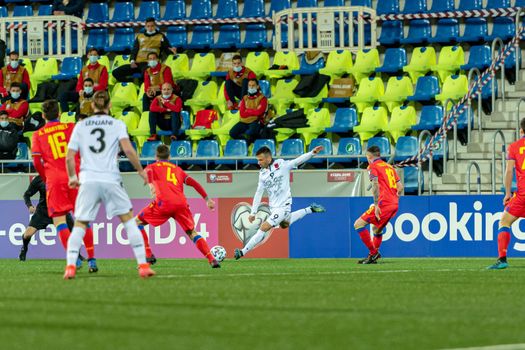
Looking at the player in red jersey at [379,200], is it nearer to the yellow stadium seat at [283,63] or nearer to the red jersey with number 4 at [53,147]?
the red jersey with number 4 at [53,147]

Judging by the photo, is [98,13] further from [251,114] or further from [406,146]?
[406,146]

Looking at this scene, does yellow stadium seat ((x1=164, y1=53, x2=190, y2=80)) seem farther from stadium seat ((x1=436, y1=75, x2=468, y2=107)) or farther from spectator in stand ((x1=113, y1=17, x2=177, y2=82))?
stadium seat ((x1=436, y1=75, x2=468, y2=107))

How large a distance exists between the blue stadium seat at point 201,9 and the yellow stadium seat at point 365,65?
15.8 ft

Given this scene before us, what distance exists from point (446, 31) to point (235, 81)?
5.12m

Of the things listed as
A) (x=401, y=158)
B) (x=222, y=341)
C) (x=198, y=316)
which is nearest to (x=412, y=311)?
(x=198, y=316)

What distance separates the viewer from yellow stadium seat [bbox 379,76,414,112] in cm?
2656

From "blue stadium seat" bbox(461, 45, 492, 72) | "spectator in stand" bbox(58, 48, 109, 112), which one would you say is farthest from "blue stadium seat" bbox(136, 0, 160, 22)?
"blue stadium seat" bbox(461, 45, 492, 72)

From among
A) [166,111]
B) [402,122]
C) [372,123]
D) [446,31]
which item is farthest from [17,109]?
[446,31]


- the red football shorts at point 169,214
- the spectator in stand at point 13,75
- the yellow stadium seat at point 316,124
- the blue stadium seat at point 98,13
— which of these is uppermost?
the blue stadium seat at point 98,13

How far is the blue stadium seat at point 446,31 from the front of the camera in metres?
27.8

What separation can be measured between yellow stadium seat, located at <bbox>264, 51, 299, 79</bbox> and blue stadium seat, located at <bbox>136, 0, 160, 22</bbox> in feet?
14.0

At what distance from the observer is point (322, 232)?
23.3 m

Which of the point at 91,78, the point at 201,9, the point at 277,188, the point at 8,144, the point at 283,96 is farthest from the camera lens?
the point at 201,9

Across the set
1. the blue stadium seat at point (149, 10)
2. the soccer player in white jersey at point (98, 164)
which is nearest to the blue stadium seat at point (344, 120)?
the blue stadium seat at point (149, 10)
